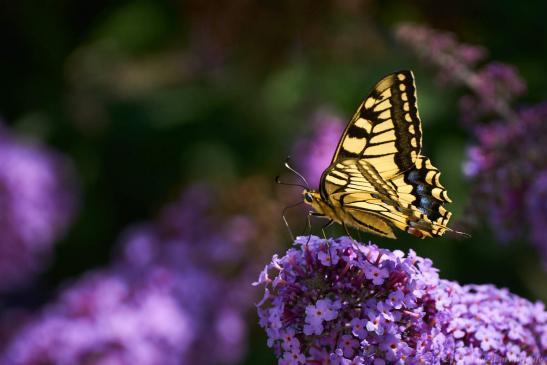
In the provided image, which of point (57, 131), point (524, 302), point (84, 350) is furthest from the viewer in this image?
point (57, 131)

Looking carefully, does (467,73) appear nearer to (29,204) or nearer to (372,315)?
(372,315)

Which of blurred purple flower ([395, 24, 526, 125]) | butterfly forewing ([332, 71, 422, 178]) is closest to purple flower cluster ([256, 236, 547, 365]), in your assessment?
butterfly forewing ([332, 71, 422, 178])

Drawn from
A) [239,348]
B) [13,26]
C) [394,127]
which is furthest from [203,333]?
[13,26]

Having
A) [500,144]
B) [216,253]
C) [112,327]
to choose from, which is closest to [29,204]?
[216,253]

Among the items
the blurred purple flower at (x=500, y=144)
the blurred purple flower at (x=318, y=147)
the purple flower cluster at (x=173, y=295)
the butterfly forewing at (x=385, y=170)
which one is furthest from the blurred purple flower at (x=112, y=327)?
the butterfly forewing at (x=385, y=170)

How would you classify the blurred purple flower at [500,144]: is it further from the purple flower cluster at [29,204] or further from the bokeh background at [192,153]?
the purple flower cluster at [29,204]

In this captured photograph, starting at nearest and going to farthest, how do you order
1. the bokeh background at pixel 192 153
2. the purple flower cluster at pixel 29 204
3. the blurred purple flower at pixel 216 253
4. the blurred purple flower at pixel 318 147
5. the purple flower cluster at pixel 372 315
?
the purple flower cluster at pixel 372 315 → the bokeh background at pixel 192 153 → the blurred purple flower at pixel 318 147 → the blurred purple flower at pixel 216 253 → the purple flower cluster at pixel 29 204

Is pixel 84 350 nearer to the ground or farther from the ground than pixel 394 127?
farther from the ground

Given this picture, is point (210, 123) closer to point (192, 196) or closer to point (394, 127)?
point (192, 196)
